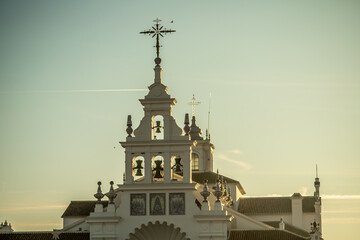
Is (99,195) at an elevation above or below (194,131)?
below

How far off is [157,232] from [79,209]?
1028 inches

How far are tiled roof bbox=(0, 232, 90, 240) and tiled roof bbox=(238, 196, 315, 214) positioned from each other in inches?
1052

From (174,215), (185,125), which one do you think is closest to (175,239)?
(174,215)

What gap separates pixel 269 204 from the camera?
97125 millimetres

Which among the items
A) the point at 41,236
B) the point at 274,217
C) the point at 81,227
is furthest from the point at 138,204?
the point at 274,217

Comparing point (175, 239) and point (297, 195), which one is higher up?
point (297, 195)

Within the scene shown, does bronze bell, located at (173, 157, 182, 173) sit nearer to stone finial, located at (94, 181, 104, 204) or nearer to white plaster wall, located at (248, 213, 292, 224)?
stone finial, located at (94, 181, 104, 204)

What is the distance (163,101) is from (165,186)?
16.0ft

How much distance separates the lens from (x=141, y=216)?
66625mm

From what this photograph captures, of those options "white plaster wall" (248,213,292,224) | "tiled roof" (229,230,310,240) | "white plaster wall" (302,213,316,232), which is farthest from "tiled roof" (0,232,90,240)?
"white plaster wall" (302,213,316,232)

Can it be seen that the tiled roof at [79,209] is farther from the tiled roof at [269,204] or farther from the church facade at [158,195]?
the church facade at [158,195]

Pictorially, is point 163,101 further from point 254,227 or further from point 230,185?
point 230,185

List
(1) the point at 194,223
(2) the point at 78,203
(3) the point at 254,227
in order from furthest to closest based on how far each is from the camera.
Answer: (2) the point at 78,203 → (3) the point at 254,227 → (1) the point at 194,223

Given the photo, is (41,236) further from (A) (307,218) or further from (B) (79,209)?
(A) (307,218)
